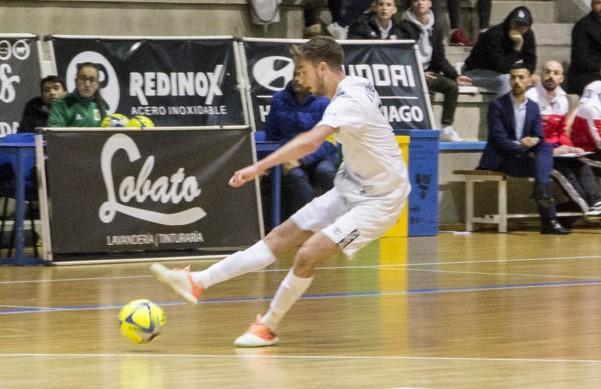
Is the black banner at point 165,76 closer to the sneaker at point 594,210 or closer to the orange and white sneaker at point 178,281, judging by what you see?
the sneaker at point 594,210

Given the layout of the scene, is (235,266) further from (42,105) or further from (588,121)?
(588,121)

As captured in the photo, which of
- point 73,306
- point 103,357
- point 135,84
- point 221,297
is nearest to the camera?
point 103,357

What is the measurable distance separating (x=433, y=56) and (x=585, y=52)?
7.58 feet

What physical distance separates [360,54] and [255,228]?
3.94 m

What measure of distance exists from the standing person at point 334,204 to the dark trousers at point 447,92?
962 centimetres

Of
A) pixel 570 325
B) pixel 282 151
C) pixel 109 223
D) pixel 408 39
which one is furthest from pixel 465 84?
pixel 282 151

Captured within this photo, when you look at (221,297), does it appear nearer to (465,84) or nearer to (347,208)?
(347,208)

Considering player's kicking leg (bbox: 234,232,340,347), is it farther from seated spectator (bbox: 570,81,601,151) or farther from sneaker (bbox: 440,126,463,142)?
seated spectator (bbox: 570,81,601,151)

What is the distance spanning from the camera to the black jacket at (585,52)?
19.2 metres

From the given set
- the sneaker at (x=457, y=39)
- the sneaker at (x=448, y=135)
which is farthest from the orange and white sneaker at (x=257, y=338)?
the sneaker at (x=457, y=39)

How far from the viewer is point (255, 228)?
1398cm

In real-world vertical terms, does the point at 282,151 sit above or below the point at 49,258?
above

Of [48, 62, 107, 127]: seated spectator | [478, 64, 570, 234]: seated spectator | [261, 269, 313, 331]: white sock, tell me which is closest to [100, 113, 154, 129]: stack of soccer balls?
[48, 62, 107, 127]: seated spectator

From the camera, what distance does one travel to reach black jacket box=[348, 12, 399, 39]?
17688 millimetres
